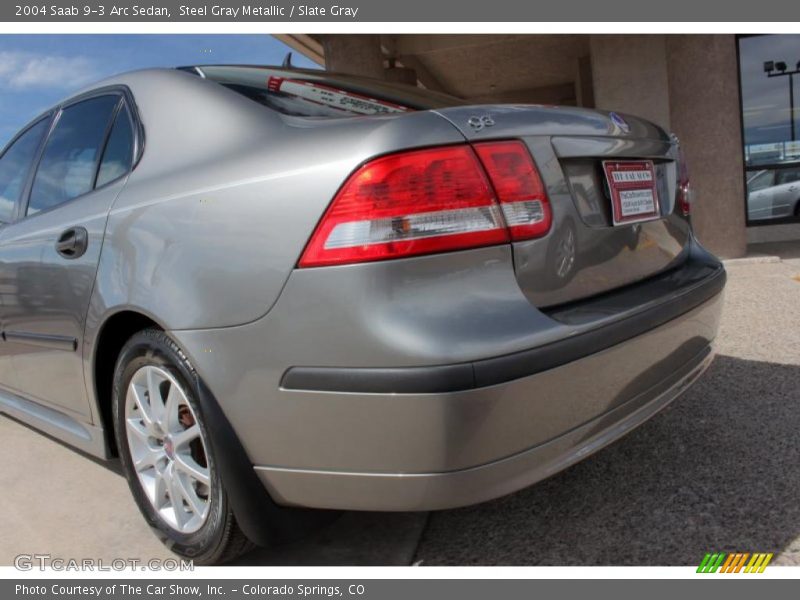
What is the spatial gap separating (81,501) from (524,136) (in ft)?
7.21

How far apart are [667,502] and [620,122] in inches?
49.2

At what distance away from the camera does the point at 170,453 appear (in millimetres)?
2012

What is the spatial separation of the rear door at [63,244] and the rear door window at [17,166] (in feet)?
0.45

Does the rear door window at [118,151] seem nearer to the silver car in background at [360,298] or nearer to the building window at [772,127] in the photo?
the silver car in background at [360,298]

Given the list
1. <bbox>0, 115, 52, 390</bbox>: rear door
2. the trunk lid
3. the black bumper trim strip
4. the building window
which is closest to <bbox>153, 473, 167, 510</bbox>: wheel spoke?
the black bumper trim strip

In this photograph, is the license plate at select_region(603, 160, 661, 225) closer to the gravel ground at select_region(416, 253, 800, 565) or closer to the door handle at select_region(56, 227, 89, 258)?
the gravel ground at select_region(416, 253, 800, 565)

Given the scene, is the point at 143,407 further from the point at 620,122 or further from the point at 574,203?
the point at 620,122

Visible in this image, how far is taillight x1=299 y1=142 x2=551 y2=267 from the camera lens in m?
1.48

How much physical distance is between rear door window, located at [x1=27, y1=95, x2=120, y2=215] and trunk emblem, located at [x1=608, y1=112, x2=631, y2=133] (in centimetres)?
173

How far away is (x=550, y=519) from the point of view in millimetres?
A: 2133

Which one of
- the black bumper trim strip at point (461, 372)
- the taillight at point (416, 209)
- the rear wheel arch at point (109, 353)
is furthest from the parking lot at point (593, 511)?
the taillight at point (416, 209)

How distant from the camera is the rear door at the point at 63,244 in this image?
7.28 feet

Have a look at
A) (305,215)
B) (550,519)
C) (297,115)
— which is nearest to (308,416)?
(305,215)

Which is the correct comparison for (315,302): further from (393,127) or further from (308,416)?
(393,127)
